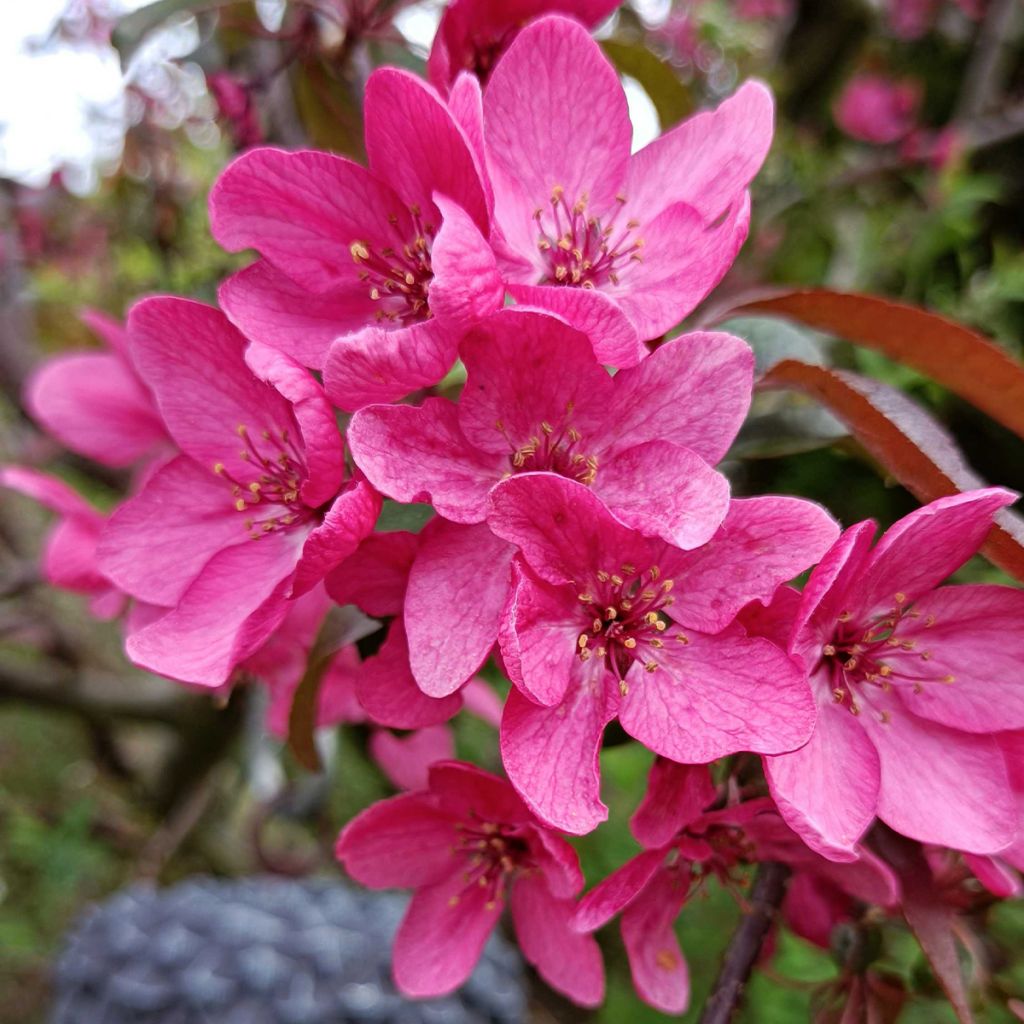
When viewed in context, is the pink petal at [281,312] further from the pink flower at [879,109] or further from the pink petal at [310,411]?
the pink flower at [879,109]

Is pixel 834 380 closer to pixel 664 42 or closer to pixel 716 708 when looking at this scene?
pixel 716 708

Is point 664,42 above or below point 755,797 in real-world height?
above

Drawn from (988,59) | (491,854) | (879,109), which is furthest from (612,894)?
(879,109)

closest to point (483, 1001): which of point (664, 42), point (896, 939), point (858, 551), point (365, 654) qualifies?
point (896, 939)

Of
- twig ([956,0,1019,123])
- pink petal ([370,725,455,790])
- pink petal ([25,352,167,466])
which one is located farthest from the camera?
twig ([956,0,1019,123])

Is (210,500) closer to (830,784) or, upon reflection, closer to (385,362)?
(385,362)

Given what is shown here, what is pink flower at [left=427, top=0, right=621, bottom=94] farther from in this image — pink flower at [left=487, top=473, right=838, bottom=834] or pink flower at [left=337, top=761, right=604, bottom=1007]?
pink flower at [left=337, top=761, right=604, bottom=1007]

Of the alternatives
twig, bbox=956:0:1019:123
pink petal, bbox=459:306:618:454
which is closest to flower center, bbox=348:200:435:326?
pink petal, bbox=459:306:618:454
